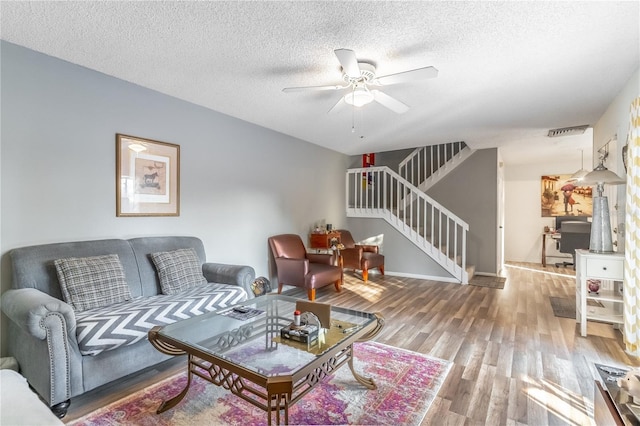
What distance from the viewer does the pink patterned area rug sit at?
1761 millimetres

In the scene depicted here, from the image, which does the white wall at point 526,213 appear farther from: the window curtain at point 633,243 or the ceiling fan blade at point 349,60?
the ceiling fan blade at point 349,60

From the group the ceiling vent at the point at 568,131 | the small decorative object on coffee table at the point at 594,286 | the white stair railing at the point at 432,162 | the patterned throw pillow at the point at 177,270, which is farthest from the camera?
the white stair railing at the point at 432,162

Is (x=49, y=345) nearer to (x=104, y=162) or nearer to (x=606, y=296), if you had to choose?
(x=104, y=162)

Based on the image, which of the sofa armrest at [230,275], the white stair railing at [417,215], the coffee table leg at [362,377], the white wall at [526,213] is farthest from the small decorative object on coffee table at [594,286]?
the white wall at [526,213]

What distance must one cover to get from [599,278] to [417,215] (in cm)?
319

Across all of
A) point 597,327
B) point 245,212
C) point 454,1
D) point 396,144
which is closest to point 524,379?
point 597,327

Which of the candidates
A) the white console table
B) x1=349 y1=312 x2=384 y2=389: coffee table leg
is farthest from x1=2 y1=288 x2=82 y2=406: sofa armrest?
the white console table

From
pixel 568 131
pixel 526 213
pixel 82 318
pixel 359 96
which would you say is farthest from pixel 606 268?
pixel 526 213

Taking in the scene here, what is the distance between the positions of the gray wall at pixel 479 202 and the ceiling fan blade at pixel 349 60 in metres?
4.59

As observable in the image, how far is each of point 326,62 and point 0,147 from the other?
8.26 feet

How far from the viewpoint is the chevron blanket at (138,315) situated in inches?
74.5

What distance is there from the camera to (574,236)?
606 cm

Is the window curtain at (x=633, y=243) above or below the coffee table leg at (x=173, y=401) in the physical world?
Result: above

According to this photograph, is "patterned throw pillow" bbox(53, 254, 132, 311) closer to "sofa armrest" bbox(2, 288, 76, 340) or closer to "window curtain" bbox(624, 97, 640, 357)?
"sofa armrest" bbox(2, 288, 76, 340)
